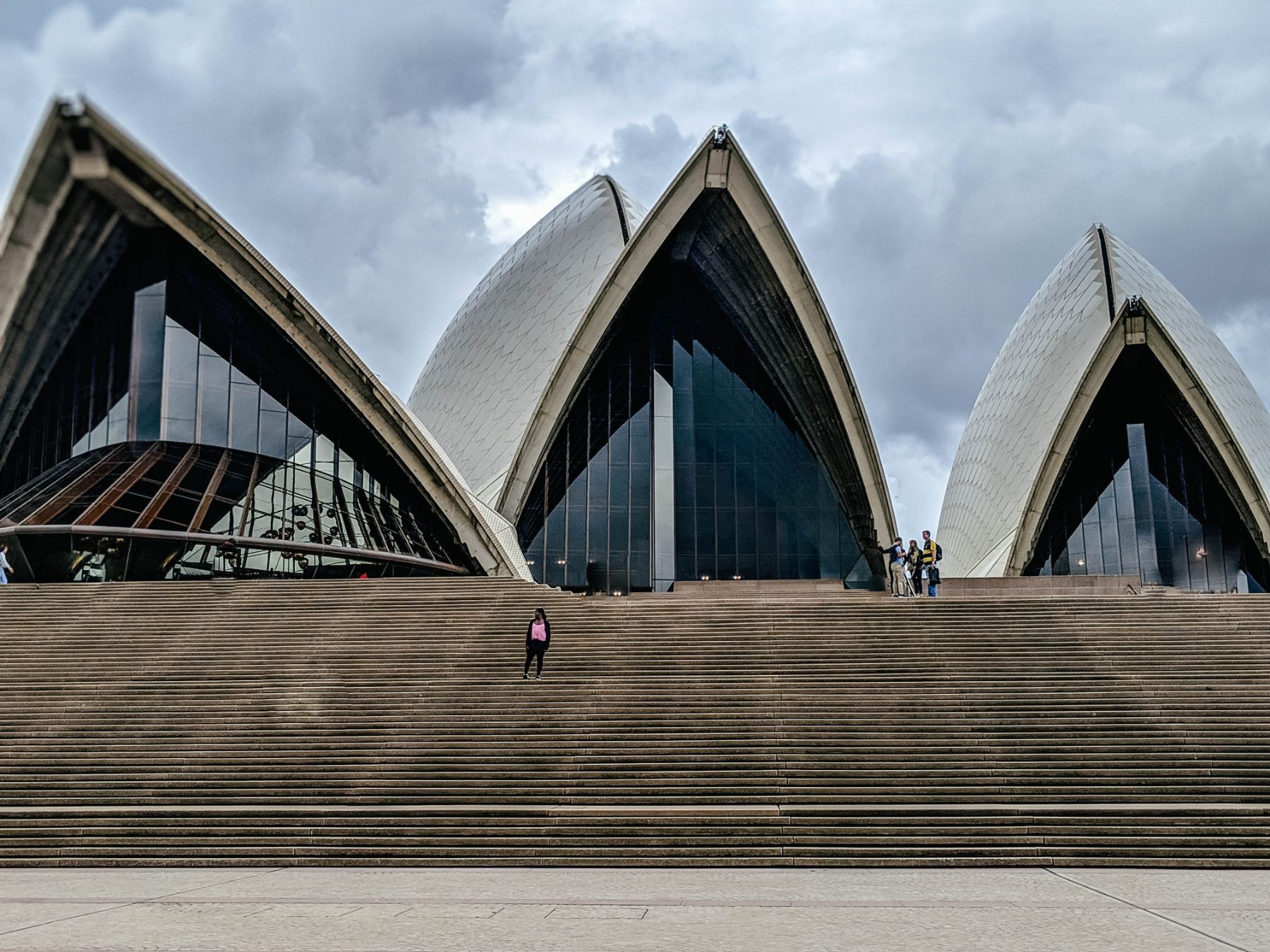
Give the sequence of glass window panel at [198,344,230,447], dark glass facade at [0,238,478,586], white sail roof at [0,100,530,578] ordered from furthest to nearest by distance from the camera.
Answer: glass window panel at [198,344,230,447], dark glass facade at [0,238,478,586], white sail roof at [0,100,530,578]

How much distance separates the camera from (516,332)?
3123 centimetres

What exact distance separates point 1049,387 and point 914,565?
1161cm

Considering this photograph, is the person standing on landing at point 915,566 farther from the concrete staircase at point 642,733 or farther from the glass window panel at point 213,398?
the glass window panel at point 213,398

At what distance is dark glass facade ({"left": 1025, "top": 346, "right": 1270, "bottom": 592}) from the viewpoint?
28094 millimetres

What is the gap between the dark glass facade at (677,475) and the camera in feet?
89.2

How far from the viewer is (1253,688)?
38.4 feet

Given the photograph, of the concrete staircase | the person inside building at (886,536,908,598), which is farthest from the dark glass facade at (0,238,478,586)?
the person inside building at (886,536,908,598)

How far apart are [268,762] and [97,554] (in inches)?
476

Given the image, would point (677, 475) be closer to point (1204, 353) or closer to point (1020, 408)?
point (1020, 408)

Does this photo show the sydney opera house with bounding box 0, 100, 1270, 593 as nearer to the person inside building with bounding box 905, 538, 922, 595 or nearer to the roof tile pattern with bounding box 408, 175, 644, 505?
the roof tile pattern with bounding box 408, 175, 644, 505

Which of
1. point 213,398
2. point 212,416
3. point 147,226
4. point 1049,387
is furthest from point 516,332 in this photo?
point 147,226

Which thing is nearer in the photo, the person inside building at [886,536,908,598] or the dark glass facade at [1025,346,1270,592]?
the person inside building at [886,536,908,598]

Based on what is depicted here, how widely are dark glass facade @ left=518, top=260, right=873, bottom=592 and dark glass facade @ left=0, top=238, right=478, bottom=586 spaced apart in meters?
3.86

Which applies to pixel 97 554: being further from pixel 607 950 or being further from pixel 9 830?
pixel 607 950
